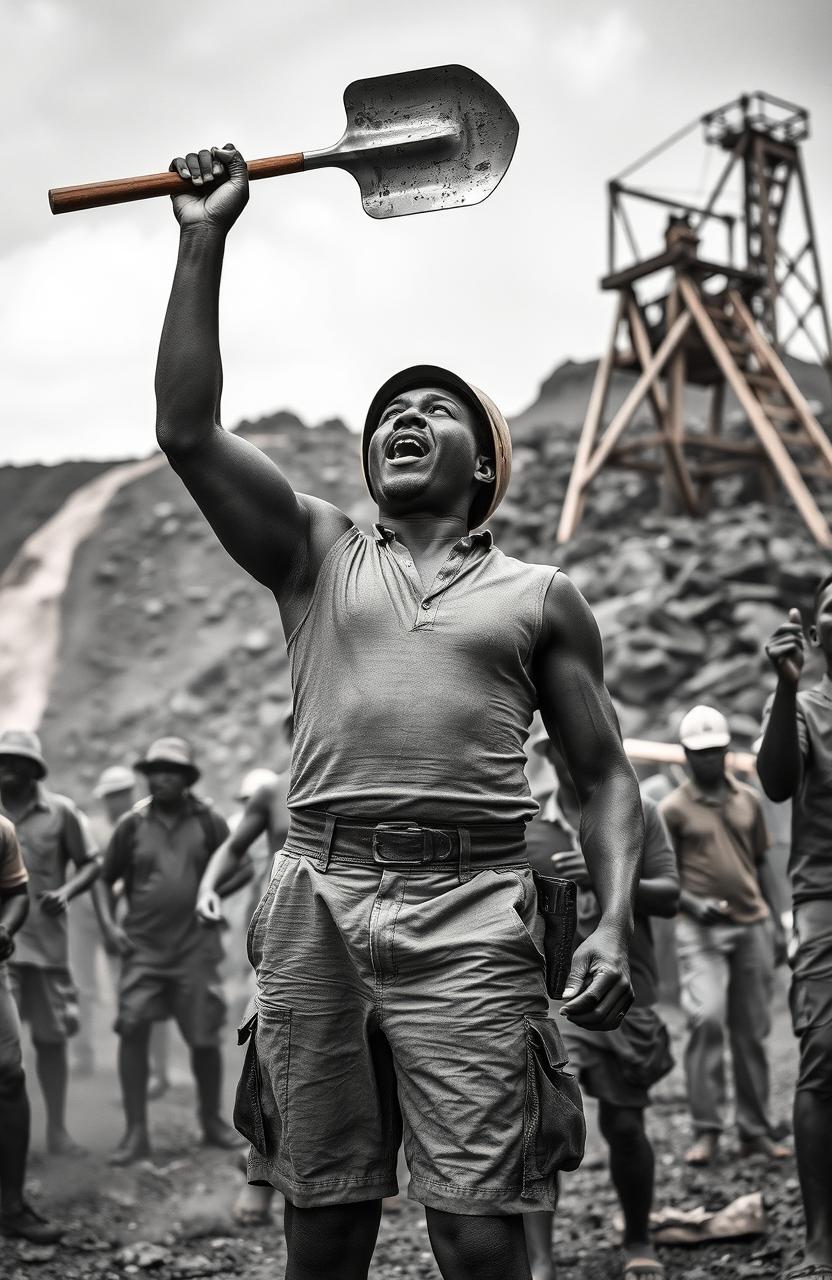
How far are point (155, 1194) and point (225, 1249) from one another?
1.07 m

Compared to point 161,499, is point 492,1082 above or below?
below

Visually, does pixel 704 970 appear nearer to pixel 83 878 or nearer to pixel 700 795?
pixel 700 795

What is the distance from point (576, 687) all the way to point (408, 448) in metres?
0.63

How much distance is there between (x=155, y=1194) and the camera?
665 cm

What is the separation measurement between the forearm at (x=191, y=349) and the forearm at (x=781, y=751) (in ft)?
7.18

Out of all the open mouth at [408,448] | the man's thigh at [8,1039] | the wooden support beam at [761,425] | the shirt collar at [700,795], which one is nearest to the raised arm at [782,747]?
the open mouth at [408,448]

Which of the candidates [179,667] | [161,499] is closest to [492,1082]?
[179,667]

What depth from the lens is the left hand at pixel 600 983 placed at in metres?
2.54

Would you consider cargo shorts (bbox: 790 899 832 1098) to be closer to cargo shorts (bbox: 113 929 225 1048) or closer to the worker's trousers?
the worker's trousers

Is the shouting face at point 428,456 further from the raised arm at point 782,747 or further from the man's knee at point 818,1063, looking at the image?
the man's knee at point 818,1063

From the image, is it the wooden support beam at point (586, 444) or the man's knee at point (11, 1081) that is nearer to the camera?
the man's knee at point (11, 1081)

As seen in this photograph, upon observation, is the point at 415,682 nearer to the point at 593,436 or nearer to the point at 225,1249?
the point at 225,1249

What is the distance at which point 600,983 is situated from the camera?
101 inches

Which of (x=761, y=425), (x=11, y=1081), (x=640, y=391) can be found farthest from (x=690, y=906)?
(x=640, y=391)
